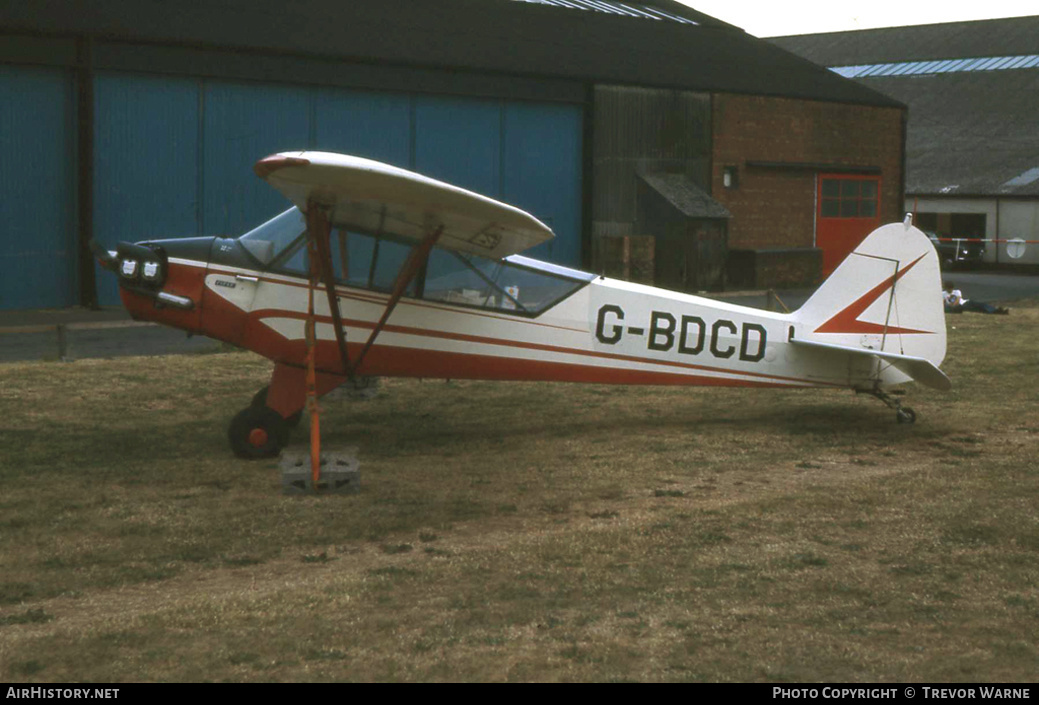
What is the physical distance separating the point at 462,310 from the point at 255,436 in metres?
2.09

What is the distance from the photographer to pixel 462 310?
1102 cm

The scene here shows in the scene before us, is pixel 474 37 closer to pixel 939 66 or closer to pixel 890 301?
pixel 890 301

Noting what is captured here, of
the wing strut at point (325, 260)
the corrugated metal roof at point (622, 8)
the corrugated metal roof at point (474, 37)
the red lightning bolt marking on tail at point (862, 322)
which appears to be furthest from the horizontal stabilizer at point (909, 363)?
the corrugated metal roof at point (622, 8)

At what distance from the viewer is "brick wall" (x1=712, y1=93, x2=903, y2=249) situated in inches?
1331

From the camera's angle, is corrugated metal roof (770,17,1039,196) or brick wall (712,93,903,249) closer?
brick wall (712,93,903,249)

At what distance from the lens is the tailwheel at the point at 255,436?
10492mm

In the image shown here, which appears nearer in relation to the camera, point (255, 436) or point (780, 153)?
point (255, 436)

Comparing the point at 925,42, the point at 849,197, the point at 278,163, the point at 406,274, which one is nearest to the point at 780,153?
the point at 849,197

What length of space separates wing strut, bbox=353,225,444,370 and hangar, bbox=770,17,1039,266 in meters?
38.1

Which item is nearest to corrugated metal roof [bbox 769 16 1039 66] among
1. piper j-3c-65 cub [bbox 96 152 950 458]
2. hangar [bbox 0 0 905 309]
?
hangar [bbox 0 0 905 309]

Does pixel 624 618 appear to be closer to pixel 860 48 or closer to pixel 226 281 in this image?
pixel 226 281

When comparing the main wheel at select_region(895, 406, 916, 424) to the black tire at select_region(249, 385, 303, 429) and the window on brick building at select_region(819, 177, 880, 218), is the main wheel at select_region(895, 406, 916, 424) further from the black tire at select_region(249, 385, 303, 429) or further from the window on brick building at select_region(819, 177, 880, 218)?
the window on brick building at select_region(819, 177, 880, 218)

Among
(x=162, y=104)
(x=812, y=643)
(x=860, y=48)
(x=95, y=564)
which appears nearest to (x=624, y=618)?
(x=812, y=643)

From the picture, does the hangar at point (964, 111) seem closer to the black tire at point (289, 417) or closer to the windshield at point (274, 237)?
the black tire at point (289, 417)
